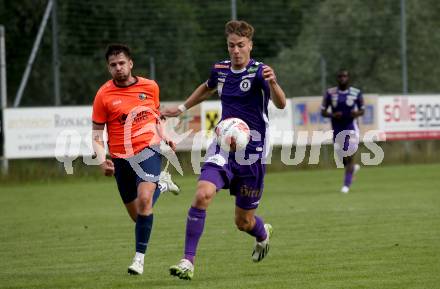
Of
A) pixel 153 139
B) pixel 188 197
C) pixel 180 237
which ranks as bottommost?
pixel 188 197

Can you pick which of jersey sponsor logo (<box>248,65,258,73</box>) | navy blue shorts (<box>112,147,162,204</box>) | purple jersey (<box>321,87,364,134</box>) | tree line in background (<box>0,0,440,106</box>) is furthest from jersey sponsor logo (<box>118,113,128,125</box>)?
tree line in background (<box>0,0,440,106</box>)

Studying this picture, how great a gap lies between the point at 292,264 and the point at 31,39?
21.6m

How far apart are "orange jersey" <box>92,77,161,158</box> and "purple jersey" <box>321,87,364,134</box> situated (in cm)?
1137

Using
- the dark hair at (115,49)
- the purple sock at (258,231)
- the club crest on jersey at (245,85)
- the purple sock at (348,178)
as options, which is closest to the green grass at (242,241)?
the purple sock at (258,231)

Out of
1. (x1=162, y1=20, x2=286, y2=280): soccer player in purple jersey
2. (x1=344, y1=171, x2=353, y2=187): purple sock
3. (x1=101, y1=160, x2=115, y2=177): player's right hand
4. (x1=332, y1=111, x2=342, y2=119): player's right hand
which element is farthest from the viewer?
(x1=332, y1=111, x2=342, y2=119): player's right hand

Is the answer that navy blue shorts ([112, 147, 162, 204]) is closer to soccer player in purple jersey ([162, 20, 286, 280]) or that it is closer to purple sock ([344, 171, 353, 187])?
soccer player in purple jersey ([162, 20, 286, 280])

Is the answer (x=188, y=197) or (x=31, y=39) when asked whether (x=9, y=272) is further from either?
(x=31, y=39)

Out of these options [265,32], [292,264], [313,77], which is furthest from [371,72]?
[292,264]

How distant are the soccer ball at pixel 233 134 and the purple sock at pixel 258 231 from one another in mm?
997

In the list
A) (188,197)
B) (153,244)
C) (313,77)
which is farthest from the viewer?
(313,77)

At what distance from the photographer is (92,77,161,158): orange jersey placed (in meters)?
10.1

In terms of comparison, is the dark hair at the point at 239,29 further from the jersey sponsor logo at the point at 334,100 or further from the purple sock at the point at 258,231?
the jersey sponsor logo at the point at 334,100

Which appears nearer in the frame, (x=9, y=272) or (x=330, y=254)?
(x=9, y=272)

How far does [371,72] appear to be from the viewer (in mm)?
32812
